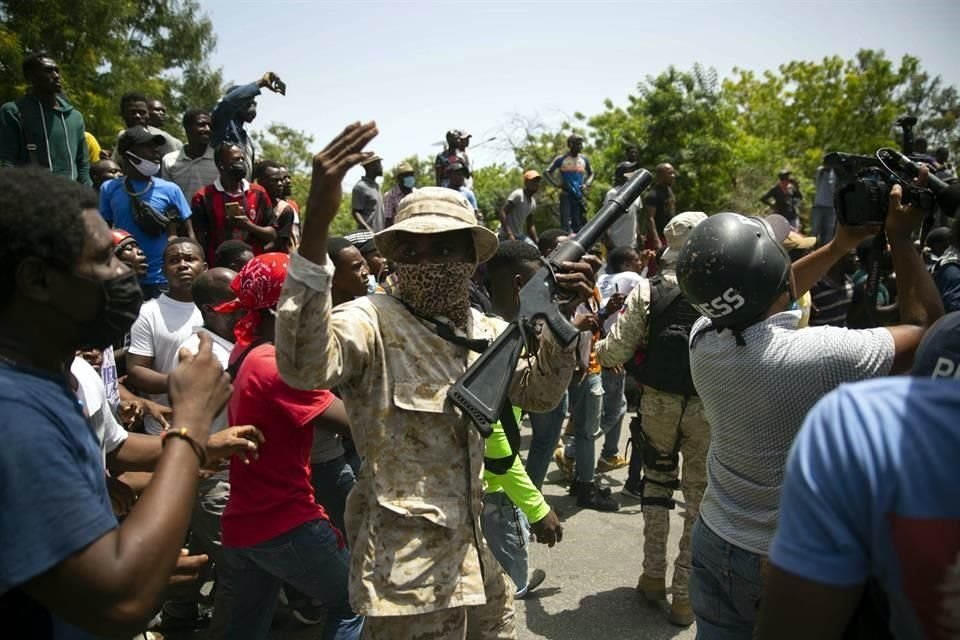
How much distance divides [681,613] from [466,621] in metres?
2.06

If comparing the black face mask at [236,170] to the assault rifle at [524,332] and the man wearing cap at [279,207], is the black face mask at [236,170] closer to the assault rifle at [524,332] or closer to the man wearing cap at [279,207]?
the man wearing cap at [279,207]

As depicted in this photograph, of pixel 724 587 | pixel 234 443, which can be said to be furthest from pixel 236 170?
pixel 724 587

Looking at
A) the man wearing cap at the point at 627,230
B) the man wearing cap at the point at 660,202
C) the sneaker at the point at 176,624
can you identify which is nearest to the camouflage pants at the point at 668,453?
the sneaker at the point at 176,624

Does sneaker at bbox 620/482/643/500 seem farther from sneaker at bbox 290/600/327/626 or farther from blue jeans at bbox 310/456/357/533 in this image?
blue jeans at bbox 310/456/357/533

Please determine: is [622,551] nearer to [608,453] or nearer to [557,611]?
[557,611]

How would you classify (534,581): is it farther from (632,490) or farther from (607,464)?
(607,464)

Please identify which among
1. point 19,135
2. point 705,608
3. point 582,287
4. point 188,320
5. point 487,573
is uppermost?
point 19,135

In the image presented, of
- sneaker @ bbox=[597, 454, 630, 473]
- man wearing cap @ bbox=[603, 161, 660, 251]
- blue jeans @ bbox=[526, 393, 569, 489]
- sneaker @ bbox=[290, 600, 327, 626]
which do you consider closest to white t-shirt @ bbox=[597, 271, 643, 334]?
blue jeans @ bbox=[526, 393, 569, 489]

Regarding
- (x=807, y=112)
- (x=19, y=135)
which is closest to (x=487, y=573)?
(x=19, y=135)

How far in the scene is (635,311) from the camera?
4.27 meters

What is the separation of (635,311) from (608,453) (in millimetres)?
2707

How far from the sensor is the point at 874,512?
104cm

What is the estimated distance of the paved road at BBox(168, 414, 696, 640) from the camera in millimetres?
4016

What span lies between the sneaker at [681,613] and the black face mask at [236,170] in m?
4.84
